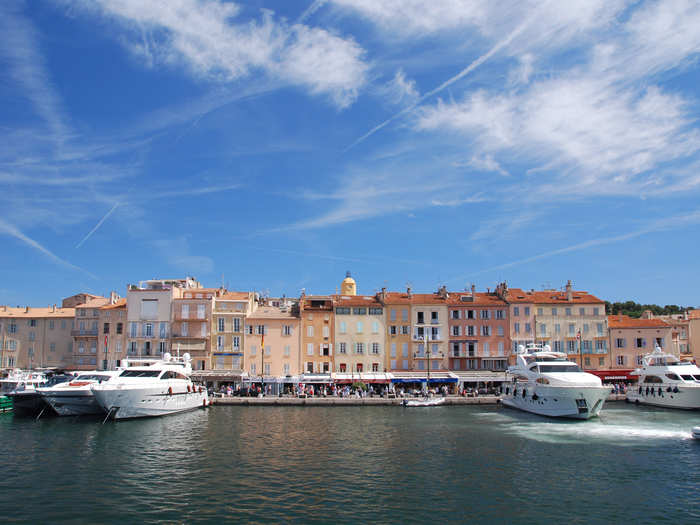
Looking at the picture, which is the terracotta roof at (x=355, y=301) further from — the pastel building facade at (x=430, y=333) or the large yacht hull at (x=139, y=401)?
the large yacht hull at (x=139, y=401)

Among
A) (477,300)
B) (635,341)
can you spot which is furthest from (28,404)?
A: (635,341)

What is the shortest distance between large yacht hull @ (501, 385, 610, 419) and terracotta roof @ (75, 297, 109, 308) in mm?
56166

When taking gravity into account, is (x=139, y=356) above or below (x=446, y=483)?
above

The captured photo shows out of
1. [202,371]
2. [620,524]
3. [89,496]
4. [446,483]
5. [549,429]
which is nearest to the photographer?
[620,524]

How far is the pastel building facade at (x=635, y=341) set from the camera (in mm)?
78188

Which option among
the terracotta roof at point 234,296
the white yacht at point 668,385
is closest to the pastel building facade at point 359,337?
the terracotta roof at point 234,296

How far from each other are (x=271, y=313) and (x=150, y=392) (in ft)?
95.0

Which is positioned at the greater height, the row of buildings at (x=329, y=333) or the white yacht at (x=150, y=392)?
the row of buildings at (x=329, y=333)

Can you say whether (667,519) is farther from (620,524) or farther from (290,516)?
(290,516)

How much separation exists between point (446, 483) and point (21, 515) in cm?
1759

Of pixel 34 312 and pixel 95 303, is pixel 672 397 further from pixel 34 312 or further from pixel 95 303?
pixel 34 312

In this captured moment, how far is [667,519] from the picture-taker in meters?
22.0

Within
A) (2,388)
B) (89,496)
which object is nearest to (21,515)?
(89,496)

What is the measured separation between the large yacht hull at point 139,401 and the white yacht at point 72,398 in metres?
3.22
